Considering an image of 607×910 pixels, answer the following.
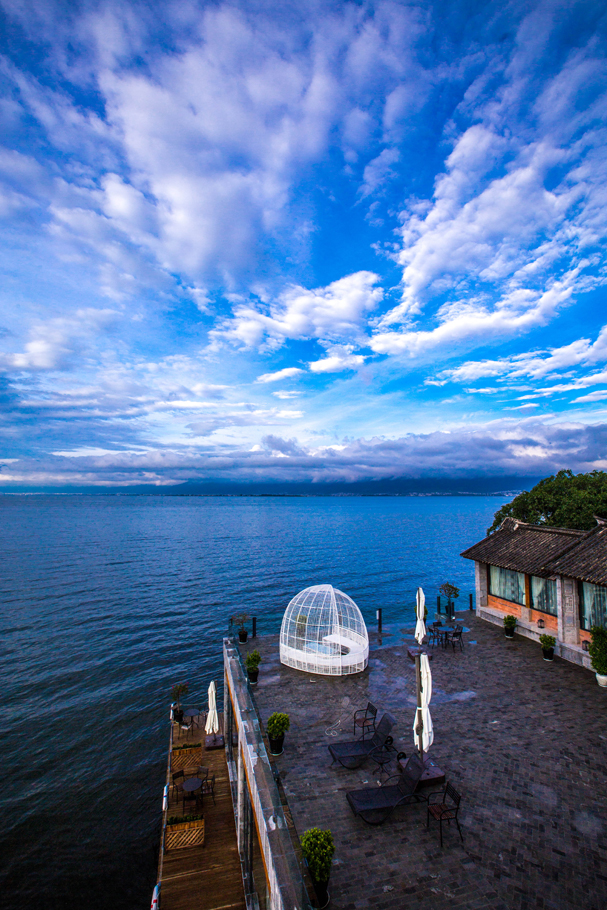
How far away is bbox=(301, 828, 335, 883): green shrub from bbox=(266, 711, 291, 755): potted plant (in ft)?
14.6

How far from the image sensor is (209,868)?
12.3m

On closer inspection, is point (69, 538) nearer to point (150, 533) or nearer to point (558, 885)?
point (150, 533)

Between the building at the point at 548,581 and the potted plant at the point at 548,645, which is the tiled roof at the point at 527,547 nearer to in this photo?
the building at the point at 548,581

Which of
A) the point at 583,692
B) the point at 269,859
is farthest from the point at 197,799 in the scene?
the point at 583,692

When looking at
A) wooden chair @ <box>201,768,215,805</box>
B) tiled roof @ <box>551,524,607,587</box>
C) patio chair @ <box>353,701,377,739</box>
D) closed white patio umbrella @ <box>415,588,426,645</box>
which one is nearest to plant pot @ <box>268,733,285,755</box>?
patio chair @ <box>353,701,377,739</box>

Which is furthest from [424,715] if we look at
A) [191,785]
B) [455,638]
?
[455,638]

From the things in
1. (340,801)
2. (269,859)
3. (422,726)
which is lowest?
(340,801)

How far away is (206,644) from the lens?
104 ft

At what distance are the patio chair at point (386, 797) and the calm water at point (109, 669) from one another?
9.54 m

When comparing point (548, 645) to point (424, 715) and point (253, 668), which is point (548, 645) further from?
point (253, 668)

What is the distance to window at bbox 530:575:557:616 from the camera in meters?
21.0

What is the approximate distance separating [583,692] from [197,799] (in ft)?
49.0

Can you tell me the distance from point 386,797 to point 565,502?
30.1 m

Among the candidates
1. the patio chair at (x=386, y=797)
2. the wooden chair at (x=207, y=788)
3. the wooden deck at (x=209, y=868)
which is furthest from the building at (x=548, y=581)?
the wooden chair at (x=207, y=788)
